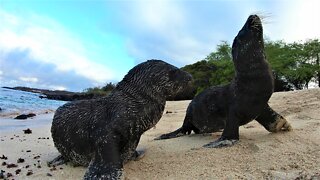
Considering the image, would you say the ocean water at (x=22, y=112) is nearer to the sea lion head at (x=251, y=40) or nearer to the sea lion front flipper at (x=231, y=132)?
the sea lion front flipper at (x=231, y=132)

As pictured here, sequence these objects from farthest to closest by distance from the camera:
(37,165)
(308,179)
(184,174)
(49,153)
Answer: (49,153) < (37,165) < (184,174) < (308,179)

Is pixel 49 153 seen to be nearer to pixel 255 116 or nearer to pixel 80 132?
pixel 80 132

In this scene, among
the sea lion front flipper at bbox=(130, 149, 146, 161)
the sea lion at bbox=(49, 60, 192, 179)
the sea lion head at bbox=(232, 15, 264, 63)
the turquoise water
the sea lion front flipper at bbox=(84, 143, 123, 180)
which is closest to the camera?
the sea lion front flipper at bbox=(84, 143, 123, 180)

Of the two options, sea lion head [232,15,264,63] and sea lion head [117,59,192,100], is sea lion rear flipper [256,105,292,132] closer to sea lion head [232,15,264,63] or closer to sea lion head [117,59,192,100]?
sea lion head [232,15,264,63]

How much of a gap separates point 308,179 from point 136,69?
2.54m

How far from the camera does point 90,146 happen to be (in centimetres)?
518

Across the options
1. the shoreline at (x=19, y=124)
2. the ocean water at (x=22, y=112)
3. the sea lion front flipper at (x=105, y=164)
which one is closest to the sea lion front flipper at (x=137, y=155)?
the sea lion front flipper at (x=105, y=164)

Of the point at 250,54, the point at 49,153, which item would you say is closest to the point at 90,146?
the point at 49,153

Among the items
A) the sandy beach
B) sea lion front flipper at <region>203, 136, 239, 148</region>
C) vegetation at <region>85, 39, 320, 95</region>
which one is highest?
vegetation at <region>85, 39, 320, 95</region>

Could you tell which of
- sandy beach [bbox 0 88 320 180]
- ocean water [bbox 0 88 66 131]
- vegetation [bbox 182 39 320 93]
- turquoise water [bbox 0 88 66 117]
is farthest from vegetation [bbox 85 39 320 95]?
sandy beach [bbox 0 88 320 180]

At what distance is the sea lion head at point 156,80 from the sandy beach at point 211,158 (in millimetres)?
971

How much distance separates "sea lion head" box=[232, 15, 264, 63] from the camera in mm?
6391

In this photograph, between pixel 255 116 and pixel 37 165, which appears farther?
pixel 255 116

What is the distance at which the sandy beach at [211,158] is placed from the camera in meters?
4.84
